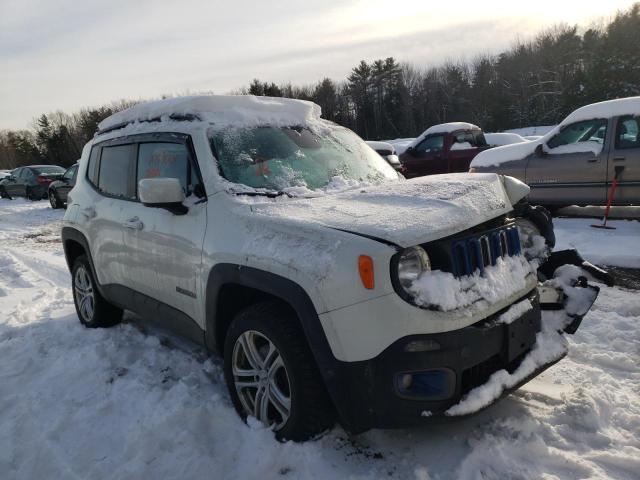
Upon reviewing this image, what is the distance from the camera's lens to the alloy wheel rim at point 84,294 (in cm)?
477

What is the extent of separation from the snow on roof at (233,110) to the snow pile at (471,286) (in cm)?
198

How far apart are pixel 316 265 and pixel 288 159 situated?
1390 mm

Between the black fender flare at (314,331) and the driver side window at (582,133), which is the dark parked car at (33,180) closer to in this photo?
the driver side window at (582,133)

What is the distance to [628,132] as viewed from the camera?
7.79 meters

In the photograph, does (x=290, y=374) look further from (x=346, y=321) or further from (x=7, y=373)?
(x=7, y=373)

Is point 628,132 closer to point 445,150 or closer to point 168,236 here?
point 445,150

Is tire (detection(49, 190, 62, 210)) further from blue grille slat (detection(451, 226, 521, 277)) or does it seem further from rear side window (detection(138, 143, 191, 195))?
blue grille slat (detection(451, 226, 521, 277))

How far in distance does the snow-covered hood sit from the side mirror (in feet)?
1.85

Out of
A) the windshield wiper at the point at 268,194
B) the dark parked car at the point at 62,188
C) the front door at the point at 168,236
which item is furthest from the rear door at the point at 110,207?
the dark parked car at the point at 62,188

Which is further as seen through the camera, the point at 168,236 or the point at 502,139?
the point at 502,139

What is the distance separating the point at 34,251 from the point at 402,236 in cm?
942

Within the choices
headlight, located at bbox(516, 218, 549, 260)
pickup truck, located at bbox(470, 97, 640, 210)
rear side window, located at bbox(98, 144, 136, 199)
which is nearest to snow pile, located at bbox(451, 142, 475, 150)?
pickup truck, located at bbox(470, 97, 640, 210)

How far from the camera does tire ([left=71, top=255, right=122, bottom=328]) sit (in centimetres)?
468

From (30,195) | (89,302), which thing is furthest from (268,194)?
(30,195)
